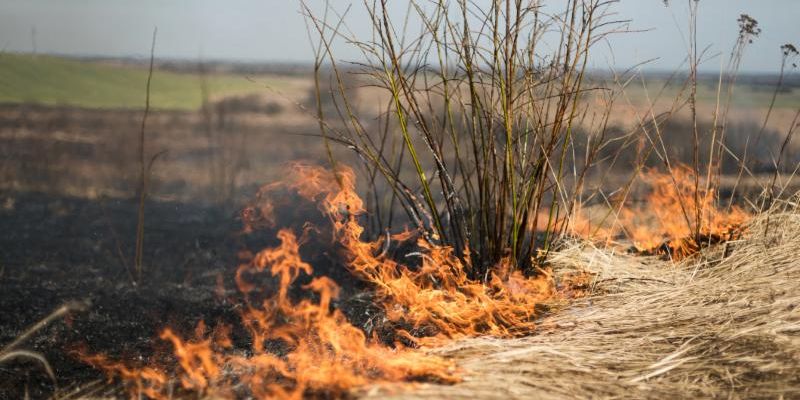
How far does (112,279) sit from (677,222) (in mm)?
3240

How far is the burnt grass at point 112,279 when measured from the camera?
3262mm

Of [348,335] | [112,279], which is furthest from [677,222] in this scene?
[112,279]

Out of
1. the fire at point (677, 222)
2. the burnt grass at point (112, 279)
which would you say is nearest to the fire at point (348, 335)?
the burnt grass at point (112, 279)

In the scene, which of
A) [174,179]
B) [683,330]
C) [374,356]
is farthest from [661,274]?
[174,179]

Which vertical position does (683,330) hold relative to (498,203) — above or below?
below

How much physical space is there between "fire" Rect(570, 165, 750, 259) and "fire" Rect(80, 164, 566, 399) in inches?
25.6

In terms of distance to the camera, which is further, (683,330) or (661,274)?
(661,274)

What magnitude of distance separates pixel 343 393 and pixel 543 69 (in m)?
1.55

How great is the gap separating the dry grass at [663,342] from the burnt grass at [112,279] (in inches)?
36.4

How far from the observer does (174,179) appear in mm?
7230

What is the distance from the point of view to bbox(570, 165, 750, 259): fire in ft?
11.4

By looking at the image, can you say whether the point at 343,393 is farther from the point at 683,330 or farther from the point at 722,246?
the point at 722,246

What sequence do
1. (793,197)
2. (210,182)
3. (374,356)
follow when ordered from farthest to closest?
1. (210,182)
2. (793,197)
3. (374,356)

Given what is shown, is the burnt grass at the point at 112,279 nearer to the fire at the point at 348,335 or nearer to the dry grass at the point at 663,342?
the fire at the point at 348,335
